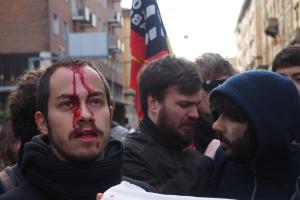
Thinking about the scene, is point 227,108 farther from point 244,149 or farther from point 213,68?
point 213,68

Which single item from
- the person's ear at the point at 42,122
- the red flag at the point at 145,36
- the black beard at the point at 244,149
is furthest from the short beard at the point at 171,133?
the red flag at the point at 145,36

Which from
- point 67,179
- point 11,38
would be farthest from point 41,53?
point 67,179

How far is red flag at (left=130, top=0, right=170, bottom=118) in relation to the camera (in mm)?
4344

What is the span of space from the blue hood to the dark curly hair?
108 cm

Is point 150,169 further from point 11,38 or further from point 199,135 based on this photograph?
point 11,38

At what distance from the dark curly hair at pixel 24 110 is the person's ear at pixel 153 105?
0.58 meters

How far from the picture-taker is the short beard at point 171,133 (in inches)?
114

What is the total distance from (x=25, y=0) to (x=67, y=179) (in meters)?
31.0

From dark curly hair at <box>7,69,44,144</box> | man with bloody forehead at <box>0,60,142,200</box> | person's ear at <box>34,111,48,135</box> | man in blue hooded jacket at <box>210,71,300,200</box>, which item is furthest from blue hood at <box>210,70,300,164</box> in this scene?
dark curly hair at <box>7,69,44,144</box>

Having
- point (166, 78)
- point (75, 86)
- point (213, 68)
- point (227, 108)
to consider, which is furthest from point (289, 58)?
point (75, 86)

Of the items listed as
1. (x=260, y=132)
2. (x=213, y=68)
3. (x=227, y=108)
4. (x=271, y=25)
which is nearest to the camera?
(x=260, y=132)

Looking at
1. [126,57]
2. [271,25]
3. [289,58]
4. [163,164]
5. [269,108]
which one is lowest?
[126,57]

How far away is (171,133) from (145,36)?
1.72 metres

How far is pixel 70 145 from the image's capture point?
7.56 ft
